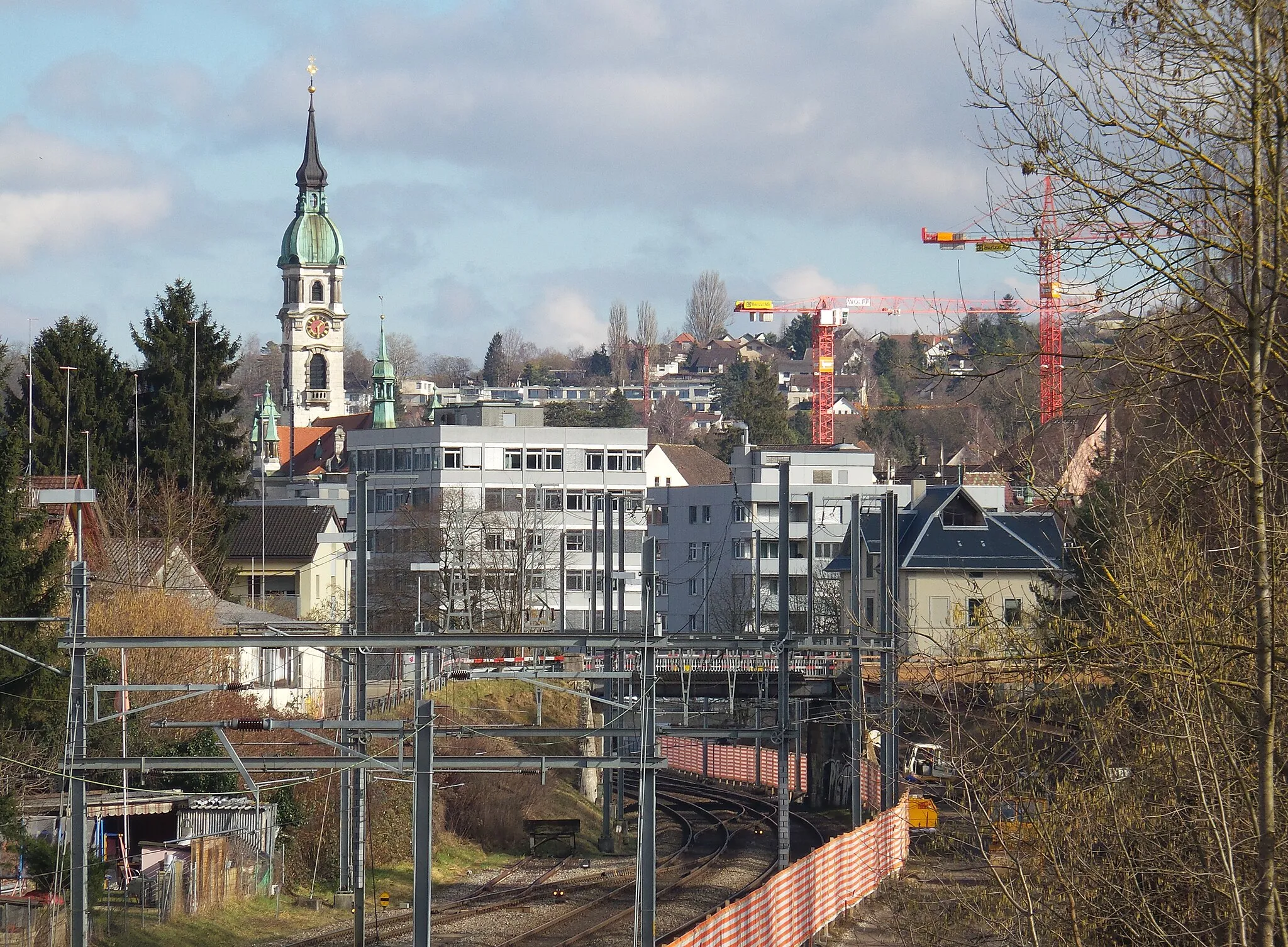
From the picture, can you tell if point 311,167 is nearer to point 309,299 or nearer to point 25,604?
point 309,299

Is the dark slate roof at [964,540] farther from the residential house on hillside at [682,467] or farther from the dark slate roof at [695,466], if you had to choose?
the dark slate roof at [695,466]

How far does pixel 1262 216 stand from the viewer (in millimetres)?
8203

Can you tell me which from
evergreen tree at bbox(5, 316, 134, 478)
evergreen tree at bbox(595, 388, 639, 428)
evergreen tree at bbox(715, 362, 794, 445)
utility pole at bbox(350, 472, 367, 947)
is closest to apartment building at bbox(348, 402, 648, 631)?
evergreen tree at bbox(5, 316, 134, 478)

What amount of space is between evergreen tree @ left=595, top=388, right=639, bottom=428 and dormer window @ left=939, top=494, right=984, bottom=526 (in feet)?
272

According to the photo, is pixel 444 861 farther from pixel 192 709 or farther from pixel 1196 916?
pixel 1196 916

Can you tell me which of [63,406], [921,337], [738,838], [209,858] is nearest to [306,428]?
[63,406]

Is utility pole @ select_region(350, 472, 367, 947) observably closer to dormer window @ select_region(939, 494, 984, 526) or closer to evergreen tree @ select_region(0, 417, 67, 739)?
evergreen tree @ select_region(0, 417, 67, 739)

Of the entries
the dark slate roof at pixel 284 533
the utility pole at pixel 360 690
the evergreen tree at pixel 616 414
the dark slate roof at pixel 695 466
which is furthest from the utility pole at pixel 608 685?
the evergreen tree at pixel 616 414

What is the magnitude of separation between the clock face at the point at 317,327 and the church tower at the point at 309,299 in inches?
2.6

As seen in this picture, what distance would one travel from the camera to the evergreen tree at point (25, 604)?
2945 centimetres

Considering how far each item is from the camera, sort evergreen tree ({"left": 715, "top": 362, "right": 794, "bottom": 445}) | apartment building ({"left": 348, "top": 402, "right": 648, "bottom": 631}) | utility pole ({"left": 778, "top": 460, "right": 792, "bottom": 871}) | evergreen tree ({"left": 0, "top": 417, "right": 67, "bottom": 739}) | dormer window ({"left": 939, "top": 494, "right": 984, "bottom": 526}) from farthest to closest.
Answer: evergreen tree ({"left": 715, "top": 362, "right": 794, "bottom": 445}) → apartment building ({"left": 348, "top": 402, "right": 648, "bottom": 631}) → dormer window ({"left": 939, "top": 494, "right": 984, "bottom": 526}) → evergreen tree ({"left": 0, "top": 417, "right": 67, "bottom": 739}) → utility pole ({"left": 778, "top": 460, "right": 792, "bottom": 871})

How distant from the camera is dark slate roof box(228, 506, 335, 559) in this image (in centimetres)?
6044

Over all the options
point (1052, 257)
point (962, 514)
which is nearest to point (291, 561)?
point (962, 514)

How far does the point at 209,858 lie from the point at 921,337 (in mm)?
19436
